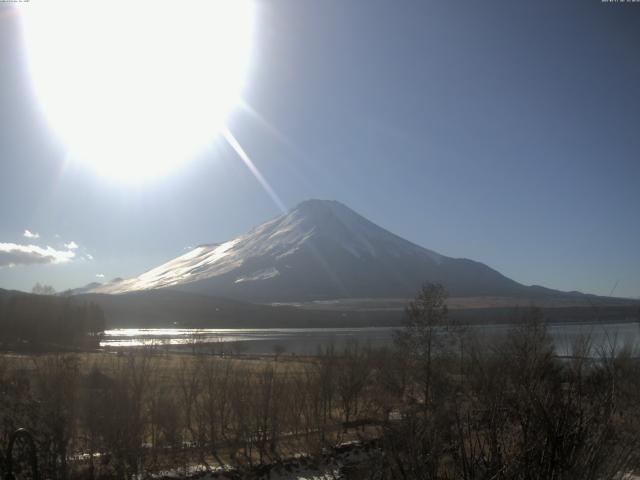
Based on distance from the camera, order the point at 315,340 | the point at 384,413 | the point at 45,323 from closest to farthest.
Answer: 1. the point at 384,413
2. the point at 45,323
3. the point at 315,340

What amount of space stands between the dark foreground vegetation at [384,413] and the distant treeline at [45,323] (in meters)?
42.3

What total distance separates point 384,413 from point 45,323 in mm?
61524

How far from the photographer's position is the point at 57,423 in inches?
404

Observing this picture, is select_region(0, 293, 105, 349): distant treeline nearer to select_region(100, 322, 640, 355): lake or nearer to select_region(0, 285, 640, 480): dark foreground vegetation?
select_region(100, 322, 640, 355): lake

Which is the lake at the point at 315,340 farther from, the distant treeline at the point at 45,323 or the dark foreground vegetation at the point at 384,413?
the distant treeline at the point at 45,323

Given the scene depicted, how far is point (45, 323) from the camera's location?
6194 centimetres

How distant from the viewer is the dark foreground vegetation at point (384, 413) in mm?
4254

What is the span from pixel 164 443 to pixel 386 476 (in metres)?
11.9

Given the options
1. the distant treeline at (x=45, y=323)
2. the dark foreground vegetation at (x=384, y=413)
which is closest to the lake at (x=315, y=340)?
the dark foreground vegetation at (x=384, y=413)

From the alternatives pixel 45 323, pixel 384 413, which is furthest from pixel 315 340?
pixel 384 413

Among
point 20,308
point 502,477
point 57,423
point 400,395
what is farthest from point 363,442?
point 20,308

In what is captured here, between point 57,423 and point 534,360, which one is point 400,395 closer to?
point 57,423

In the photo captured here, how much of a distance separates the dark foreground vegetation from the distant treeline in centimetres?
4228

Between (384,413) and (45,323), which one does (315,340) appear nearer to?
(45,323)
